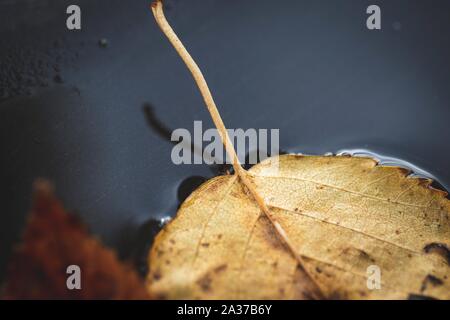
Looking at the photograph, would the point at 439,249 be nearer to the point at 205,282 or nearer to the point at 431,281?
the point at 431,281

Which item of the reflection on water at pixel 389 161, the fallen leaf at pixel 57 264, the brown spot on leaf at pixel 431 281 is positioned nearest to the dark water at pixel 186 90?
the reflection on water at pixel 389 161

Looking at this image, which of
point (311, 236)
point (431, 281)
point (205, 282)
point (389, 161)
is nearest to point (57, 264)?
point (205, 282)

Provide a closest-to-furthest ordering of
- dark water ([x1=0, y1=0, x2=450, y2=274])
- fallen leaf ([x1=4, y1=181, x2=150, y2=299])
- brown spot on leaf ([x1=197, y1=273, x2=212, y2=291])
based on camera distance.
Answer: fallen leaf ([x1=4, y1=181, x2=150, y2=299]) < brown spot on leaf ([x1=197, y1=273, x2=212, y2=291]) < dark water ([x1=0, y1=0, x2=450, y2=274])

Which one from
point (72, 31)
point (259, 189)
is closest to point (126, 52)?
point (72, 31)

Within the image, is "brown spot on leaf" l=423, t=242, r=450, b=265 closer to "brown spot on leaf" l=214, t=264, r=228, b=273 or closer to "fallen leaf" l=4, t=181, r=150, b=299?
"brown spot on leaf" l=214, t=264, r=228, b=273

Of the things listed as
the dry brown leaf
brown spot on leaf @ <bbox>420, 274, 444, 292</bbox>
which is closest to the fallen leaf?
the dry brown leaf
